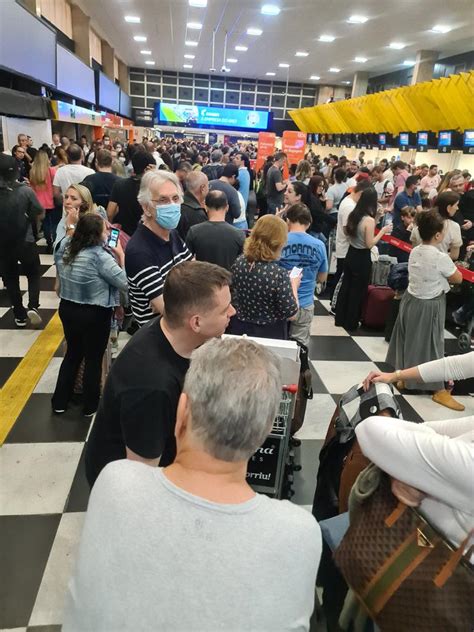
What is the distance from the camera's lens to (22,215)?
4.01m

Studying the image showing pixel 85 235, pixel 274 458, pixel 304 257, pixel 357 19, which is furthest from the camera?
pixel 357 19

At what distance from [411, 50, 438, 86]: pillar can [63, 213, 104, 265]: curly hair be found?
1480cm

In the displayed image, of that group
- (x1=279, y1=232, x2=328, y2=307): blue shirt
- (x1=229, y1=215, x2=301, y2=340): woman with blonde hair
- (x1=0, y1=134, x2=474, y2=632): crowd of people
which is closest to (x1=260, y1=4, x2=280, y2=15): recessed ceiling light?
(x1=0, y1=134, x2=474, y2=632): crowd of people

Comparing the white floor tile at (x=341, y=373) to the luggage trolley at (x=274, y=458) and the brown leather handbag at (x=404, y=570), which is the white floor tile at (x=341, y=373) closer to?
the luggage trolley at (x=274, y=458)

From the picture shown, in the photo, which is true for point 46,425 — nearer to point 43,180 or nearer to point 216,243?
point 216,243

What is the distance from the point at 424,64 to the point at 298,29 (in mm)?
4792

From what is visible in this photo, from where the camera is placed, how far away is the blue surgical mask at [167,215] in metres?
2.39

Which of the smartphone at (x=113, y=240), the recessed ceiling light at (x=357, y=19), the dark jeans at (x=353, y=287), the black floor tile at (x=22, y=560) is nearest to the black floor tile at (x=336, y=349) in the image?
the dark jeans at (x=353, y=287)

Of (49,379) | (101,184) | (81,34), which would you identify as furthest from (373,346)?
(81,34)

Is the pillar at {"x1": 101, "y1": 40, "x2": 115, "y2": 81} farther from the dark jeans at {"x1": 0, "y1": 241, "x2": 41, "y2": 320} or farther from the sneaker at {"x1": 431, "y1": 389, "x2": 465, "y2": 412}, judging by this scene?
the sneaker at {"x1": 431, "y1": 389, "x2": 465, "y2": 412}

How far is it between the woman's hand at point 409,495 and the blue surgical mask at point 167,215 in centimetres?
175

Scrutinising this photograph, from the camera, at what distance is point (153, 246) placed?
2385 mm

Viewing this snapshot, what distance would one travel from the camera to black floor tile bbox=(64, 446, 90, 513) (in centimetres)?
223

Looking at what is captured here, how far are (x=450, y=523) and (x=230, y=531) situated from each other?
0.75 metres
